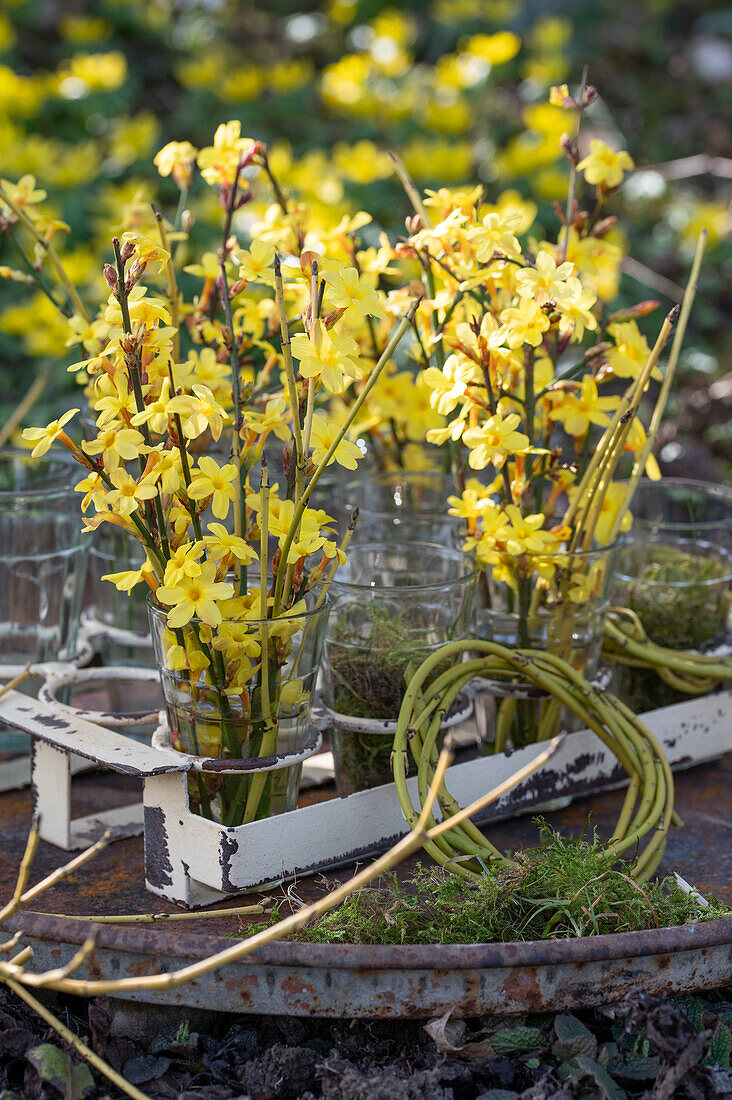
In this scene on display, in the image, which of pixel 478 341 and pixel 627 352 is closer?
pixel 478 341

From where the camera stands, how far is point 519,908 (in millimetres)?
1257

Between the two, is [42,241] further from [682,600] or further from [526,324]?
[682,600]

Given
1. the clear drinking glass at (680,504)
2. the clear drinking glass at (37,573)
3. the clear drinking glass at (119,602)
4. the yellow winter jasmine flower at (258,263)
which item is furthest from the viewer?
the clear drinking glass at (680,504)

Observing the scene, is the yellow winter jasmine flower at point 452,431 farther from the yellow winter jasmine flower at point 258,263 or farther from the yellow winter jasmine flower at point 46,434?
the yellow winter jasmine flower at point 46,434

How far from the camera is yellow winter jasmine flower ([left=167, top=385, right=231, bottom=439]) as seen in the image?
3.69ft

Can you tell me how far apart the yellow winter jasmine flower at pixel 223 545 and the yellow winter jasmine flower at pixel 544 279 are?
42cm

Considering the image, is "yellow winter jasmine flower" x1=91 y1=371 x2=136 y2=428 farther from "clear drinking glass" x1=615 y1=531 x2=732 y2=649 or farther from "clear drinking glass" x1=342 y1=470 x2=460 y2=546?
"clear drinking glass" x1=615 y1=531 x2=732 y2=649

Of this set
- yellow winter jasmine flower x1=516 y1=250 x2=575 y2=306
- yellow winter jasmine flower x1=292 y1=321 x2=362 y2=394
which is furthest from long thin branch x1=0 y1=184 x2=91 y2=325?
yellow winter jasmine flower x1=516 y1=250 x2=575 y2=306

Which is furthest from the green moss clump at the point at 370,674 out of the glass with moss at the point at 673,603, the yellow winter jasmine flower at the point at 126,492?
the glass with moss at the point at 673,603

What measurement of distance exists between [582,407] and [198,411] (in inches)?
22.2

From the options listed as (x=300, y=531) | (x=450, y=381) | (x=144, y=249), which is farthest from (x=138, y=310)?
(x=450, y=381)

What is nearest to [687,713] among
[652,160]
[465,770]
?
[465,770]

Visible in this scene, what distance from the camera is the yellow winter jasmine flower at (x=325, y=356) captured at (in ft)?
3.76

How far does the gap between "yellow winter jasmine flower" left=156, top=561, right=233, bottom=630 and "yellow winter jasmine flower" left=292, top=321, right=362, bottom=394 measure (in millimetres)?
222
